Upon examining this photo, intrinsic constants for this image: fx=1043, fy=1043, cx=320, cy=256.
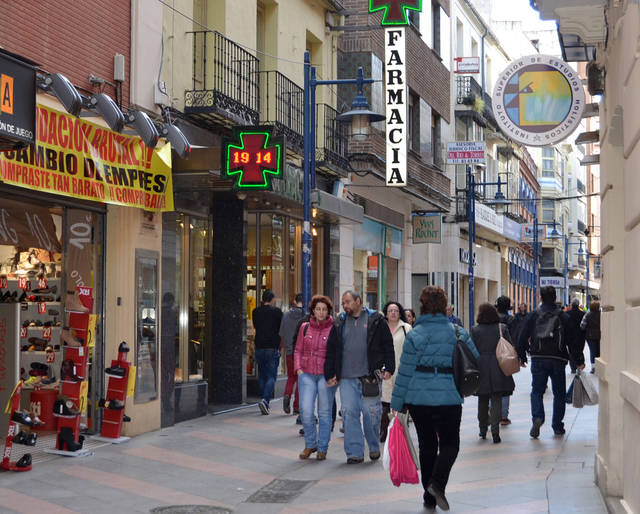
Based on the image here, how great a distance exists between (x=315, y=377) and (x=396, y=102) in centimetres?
1191

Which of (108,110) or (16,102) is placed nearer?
(16,102)

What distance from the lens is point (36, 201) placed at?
12.2 m

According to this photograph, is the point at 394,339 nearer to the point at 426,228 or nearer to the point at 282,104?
the point at 282,104

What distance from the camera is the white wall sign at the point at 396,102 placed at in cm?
2252

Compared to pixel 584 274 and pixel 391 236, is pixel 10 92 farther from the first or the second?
pixel 584 274

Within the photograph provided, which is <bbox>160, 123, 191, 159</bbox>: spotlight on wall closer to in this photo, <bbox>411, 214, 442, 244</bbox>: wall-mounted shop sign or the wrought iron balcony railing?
the wrought iron balcony railing

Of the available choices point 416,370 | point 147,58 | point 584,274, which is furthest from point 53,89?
point 584,274

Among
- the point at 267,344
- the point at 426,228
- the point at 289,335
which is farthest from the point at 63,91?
the point at 426,228

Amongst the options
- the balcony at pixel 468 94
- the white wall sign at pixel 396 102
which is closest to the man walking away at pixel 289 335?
the white wall sign at pixel 396 102

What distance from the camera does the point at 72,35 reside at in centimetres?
1224

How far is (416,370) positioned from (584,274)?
89.0 metres

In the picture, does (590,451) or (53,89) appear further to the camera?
(590,451)

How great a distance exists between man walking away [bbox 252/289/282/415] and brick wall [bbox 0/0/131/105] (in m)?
4.56

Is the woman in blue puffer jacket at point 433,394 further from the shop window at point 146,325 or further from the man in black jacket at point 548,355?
the shop window at point 146,325
